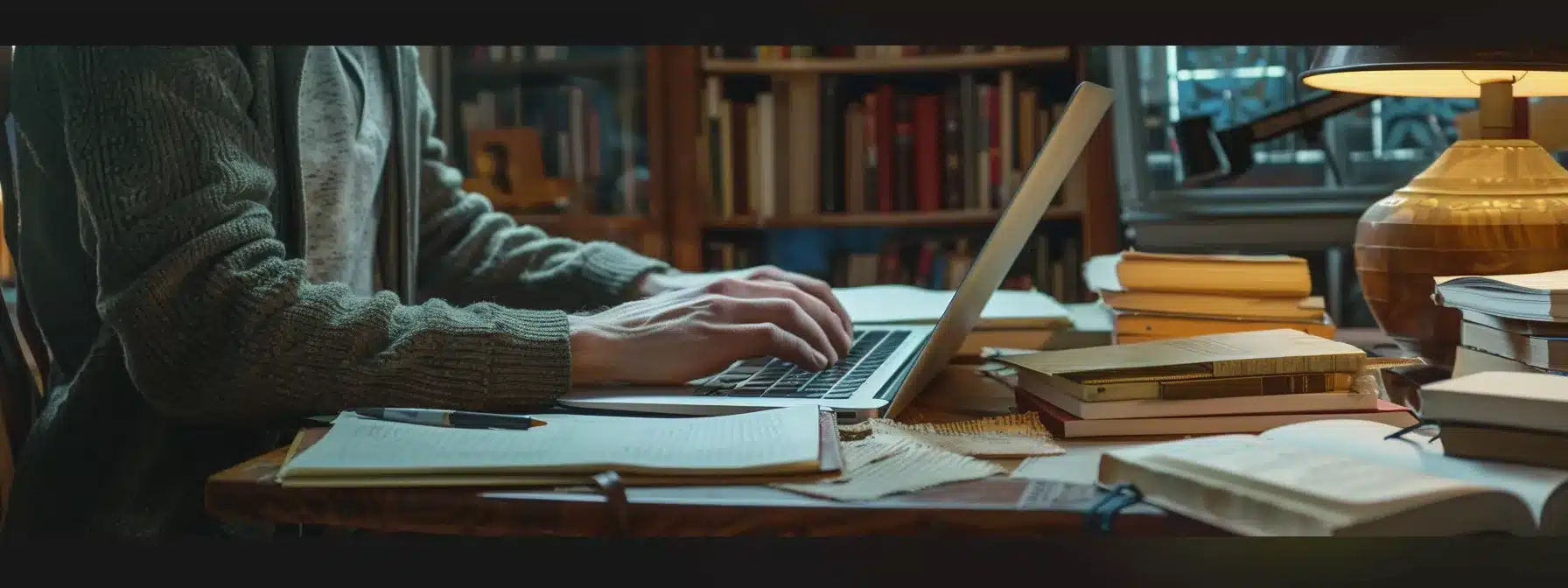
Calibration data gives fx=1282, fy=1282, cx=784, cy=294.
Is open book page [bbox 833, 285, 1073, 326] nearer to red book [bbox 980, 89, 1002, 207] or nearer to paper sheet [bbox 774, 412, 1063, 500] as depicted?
paper sheet [bbox 774, 412, 1063, 500]

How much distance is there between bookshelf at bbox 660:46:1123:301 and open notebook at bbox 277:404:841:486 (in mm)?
2196

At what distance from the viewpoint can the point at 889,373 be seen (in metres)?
0.92

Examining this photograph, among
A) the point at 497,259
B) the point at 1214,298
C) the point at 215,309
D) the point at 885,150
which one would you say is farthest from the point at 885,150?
the point at 215,309

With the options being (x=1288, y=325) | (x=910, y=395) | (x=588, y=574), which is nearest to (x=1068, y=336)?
(x=1288, y=325)

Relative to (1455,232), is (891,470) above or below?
below

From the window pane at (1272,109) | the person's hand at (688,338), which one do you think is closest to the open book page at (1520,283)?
the person's hand at (688,338)

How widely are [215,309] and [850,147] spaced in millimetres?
2222

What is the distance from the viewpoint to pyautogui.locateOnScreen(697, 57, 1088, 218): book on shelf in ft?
9.61

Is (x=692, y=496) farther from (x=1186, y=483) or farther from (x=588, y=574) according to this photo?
(x=1186, y=483)

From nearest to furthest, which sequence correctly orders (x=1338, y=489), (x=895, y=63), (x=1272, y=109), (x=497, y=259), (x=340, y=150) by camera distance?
(x=1338, y=489), (x=340, y=150), (x=497, y=259), (x=1272, y=109), (x=895, y=63)

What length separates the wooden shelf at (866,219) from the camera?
2.93 metres

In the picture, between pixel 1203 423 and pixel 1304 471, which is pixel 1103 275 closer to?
pixel 1203 423

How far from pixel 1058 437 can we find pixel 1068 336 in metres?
0.48

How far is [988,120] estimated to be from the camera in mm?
2930
